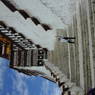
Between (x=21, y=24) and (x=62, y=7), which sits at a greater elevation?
(x=62, y=7)

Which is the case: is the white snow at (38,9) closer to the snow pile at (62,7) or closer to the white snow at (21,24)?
the snow pile at (62,7)

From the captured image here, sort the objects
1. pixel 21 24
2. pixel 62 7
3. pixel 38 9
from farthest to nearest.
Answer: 1. pixel 21 24
2. pixel 38 9
3. pixel 62 7

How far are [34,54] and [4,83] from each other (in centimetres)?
434

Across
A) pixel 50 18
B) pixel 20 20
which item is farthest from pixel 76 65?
pixel 20 20

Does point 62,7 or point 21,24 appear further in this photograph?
point 21,24

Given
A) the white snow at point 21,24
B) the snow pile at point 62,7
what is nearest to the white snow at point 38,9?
the snow pile at point 62,7

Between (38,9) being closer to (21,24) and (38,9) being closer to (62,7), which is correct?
(62,7)

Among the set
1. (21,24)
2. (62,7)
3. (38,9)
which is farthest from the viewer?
(21,24)

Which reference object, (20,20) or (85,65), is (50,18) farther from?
(85,65)

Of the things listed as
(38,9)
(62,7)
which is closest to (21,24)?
(38,9)

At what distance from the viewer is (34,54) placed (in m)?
13.5

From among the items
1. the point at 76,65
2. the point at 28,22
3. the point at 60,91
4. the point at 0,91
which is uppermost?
the point at 28,22

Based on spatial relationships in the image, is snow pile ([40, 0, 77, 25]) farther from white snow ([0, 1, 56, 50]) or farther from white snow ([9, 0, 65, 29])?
white snow ([0, 1, 56, 50])

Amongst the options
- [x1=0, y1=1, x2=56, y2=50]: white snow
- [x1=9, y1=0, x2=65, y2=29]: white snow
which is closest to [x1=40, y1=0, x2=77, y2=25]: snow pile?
[x1=9, y1=0, x2=65, y2=29]: white snow
